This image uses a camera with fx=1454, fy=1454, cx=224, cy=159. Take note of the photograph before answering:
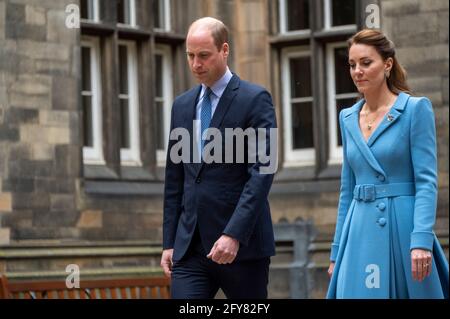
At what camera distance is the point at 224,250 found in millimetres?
6168

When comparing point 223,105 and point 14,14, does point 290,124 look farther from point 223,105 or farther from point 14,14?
point 223,105

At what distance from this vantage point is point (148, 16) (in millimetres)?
14359

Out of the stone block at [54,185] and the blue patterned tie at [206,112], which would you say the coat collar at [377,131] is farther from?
the stone block at [54,185]

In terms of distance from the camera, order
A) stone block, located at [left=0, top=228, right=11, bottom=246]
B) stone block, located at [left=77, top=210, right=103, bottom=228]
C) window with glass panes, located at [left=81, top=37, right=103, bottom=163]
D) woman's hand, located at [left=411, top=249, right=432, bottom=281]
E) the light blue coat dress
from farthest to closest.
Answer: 1. window with glass panes, located at [left=81, top=37, right=103, bottom=163]
2. stone block, located at [left=77, top=210, right=103, bottom=228]
3. stone block, located at [left=0, top=228, right=11, bottom=246]
4. the light blue coat dress
5. woman's hand, located at [left=411, top=249, right=432, bottom=281]

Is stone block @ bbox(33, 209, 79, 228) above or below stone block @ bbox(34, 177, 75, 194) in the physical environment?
below

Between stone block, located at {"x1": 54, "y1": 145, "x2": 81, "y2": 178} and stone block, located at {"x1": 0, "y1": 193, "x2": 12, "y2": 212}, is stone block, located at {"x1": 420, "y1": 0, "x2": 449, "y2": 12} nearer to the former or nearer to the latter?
stone block, located at {"x1": 54, "y1": 145, "x2": 81, "y2": 178}

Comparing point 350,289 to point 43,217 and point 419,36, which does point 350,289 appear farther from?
point 419,36

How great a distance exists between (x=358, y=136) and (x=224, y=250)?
757mm

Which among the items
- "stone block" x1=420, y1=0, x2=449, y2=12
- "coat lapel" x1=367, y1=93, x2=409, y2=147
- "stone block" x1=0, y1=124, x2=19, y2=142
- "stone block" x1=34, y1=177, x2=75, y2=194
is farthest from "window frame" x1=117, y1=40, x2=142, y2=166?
"coat lapel" x1=367, y1=93, x2=409, y2=147

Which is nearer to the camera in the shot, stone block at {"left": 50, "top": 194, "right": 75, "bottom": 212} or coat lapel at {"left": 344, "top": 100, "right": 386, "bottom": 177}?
coat lapel at {"left": 344, "top": 100, "right": 386, "bottom": 177}

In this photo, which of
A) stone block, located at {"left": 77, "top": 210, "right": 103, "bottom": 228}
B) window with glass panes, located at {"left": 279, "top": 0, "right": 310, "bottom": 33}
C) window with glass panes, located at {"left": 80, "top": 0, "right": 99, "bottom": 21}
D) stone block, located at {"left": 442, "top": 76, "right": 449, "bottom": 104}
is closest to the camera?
stone block, located at {"left": 77, "top": 210, "right": 103, "bottom": 228}

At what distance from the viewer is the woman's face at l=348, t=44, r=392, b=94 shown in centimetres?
623

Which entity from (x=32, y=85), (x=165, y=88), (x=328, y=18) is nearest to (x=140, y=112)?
(x=165, y=88)

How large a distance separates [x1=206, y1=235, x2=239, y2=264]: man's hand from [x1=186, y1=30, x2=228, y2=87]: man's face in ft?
2.50
